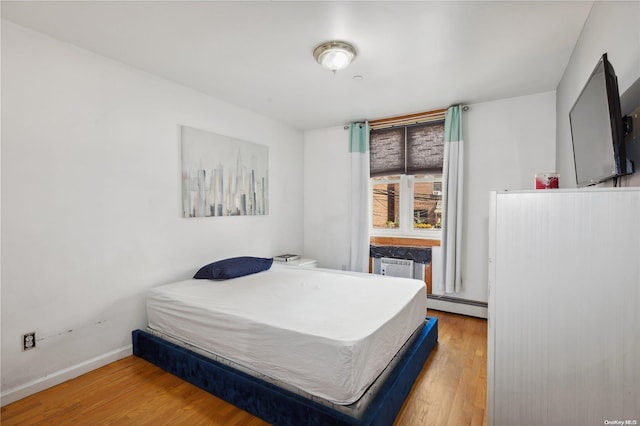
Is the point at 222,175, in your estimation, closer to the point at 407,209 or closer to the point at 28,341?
the point at 28,341

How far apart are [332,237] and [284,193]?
39.9 inches

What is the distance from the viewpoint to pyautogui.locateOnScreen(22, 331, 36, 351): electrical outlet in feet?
6.77

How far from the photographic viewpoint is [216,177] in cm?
336

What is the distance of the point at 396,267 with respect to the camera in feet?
13.3

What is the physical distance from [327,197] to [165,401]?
328 cm

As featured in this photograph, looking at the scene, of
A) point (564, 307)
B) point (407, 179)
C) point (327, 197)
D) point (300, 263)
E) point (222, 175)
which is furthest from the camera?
point (327, 197)

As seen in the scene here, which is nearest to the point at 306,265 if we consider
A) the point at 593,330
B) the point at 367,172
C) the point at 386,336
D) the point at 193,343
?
the point at 367,172

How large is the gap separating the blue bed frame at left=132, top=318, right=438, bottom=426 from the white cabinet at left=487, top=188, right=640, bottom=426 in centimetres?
60

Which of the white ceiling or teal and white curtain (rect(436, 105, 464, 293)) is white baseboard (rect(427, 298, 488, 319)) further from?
the white ceiling

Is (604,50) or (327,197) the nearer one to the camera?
(604,50)

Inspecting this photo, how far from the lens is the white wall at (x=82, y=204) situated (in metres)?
2.04

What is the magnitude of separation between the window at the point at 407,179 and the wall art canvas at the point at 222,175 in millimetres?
1628

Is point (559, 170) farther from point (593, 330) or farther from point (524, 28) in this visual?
→ point (593, 330)

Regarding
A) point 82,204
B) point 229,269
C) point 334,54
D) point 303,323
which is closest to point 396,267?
point 229,269
